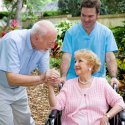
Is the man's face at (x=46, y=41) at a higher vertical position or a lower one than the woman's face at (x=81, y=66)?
higher

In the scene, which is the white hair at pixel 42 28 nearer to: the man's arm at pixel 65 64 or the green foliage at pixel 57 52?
the man's arm at pixel 65 64

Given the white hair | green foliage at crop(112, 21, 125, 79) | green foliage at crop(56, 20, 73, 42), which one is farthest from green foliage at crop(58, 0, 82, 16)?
the white hair

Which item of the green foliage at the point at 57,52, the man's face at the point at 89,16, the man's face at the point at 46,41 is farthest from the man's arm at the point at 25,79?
the green foliage at the point at 57,52

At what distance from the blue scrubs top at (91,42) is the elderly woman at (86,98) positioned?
30 centimetres

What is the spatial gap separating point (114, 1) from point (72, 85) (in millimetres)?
15562

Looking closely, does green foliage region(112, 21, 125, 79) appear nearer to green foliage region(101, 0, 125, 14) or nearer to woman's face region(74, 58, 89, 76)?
woman's face region(74, 58, 89, 76)

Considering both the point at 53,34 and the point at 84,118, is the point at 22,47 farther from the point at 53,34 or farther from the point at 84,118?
the point at 84,118

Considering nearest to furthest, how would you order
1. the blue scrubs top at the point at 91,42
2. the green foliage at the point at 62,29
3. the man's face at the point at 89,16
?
the man's face at the point at 89,16 < the blue scrubs top at the point at 91,42 < the green foliage at the point at 62,29

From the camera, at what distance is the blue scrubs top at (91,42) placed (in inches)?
187

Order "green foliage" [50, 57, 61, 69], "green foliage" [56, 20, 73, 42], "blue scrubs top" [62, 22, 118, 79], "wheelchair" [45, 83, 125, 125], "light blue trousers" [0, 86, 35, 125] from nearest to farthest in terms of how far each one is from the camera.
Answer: "wheelchair" [45, 83, 125, 125]
"light blue trousers" [0, 86, 35, 125]
"blue scrubs top" [62, 22, 118, 79]
"green foliage" [50, 57, 61, 69]
"green foliage" [56, 20, 73, 42]

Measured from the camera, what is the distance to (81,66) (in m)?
4.40

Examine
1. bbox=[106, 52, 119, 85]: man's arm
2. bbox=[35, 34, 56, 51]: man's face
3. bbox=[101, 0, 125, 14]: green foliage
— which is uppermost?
bbox=[35, 34, 56, 51]: man's face

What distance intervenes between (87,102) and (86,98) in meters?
0.05

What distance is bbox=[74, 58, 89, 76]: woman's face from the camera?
4.40 m
